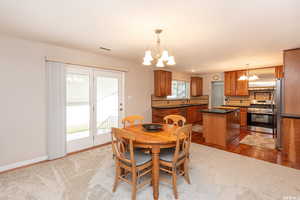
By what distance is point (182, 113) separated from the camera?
19.3 feet

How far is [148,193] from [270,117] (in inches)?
204

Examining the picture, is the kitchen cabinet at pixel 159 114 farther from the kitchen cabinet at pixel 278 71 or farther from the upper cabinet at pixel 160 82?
the kitchen cabinet at pixel 278 71

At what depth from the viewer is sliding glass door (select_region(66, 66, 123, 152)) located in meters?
3.40

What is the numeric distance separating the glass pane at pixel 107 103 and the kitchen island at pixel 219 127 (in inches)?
107

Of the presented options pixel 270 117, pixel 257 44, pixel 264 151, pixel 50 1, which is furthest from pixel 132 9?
pixel 270 117

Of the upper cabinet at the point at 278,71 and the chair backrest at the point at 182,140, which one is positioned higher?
the upper cabinet at the point at 278,71

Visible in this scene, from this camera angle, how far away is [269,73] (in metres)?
5.29

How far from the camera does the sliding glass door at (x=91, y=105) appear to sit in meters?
3.40

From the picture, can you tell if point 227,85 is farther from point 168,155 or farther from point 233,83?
point 168,155

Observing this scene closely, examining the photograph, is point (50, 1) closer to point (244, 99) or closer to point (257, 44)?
point (257, 44)

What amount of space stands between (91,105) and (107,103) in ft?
1.52

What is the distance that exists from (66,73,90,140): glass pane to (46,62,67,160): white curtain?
18cm

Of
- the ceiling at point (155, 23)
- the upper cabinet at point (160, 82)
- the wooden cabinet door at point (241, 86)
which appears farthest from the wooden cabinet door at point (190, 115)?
the ceiling at point (155, 23)

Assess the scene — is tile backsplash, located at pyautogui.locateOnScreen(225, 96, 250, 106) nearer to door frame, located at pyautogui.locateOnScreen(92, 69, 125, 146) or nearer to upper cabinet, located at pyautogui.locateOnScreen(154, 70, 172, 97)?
upper cabinet, located at pyautogui.locateOnScreen(154, 70, 172, 97)
